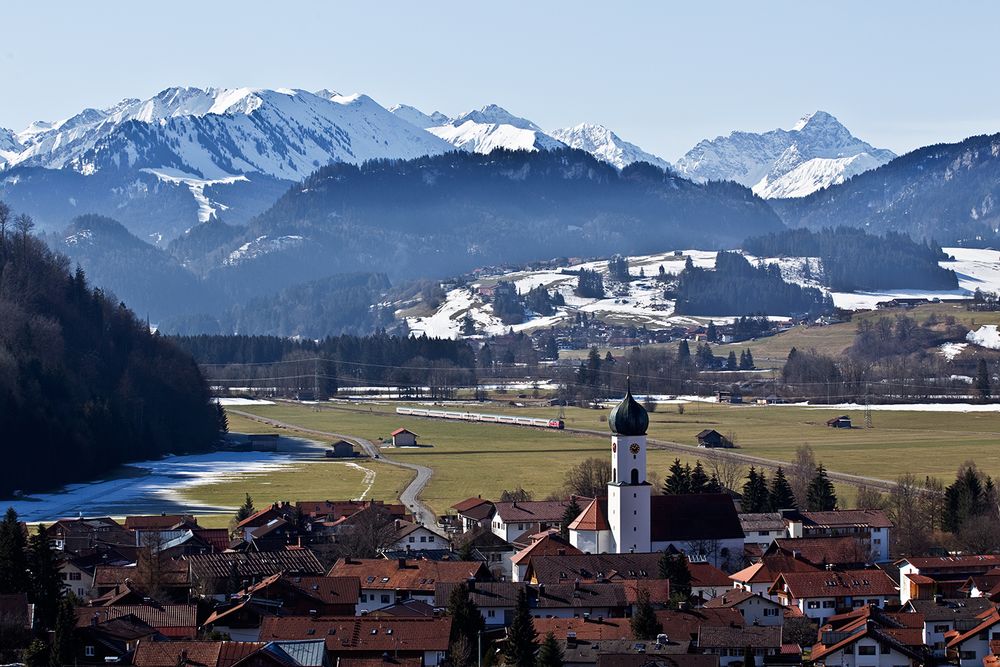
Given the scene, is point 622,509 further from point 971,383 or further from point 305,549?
point 971,383

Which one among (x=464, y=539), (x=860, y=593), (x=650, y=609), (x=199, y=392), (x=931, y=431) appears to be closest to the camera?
(x=650, y=609)

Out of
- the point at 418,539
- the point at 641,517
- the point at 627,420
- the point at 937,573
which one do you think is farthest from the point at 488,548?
the point at 937,573

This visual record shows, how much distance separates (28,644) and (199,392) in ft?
345

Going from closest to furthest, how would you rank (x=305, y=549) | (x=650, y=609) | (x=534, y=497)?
1. (x=650, y=609)
2. (x=305, y=549)
3. (x=534, y=497)

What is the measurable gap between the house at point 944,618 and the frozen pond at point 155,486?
45.6m

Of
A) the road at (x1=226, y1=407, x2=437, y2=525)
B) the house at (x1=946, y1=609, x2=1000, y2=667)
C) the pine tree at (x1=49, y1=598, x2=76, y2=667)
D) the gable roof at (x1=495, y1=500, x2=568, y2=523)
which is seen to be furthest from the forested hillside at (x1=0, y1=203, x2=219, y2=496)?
the house at (x1=946, y1=609, x2=1000, y2=667)

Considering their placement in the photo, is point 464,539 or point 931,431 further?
point 931,431

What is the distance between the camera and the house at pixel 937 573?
214 feet

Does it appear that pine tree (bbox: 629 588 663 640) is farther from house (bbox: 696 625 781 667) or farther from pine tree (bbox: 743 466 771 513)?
pine tree (bbox: 743 466 771 513)

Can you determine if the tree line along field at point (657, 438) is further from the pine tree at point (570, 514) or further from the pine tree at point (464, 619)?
the pine tree at point (464, 619)

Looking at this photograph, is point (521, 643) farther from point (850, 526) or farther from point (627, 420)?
point (850, 526)

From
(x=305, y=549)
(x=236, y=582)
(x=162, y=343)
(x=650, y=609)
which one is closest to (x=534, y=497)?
(x=305, y=549)

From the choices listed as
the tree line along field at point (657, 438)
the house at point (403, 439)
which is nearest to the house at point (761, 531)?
the tree line along field at point (657, 438)

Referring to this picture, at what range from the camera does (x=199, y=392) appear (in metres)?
157
